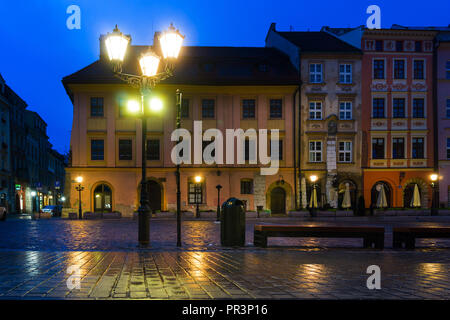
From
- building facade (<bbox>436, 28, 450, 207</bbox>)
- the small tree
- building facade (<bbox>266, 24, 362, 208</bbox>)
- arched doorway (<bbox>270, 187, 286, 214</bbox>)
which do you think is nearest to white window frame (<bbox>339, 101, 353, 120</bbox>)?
building facade (<bbox>266, 24, 362, 208</bbox>)

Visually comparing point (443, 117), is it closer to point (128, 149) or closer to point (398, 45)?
point (398, 45)

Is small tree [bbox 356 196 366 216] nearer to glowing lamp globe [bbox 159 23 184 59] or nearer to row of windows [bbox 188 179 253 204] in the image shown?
row of windows [bbox 188 179 253 204]

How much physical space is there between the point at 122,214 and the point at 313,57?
2011 cm

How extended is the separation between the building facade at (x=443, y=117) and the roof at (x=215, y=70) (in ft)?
40.1

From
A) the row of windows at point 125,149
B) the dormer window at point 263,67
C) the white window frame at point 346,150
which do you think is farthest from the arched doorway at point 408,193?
the row of windows at point 125,149

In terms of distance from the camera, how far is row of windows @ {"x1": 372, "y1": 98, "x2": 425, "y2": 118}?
36.1 m

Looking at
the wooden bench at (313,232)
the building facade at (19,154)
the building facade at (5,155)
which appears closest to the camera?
the wooden bench at (313,232)

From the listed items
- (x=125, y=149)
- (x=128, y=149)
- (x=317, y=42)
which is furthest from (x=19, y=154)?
(x=317, y=42)

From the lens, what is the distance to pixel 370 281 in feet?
21.5

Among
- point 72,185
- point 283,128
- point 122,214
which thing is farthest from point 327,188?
point 72,185

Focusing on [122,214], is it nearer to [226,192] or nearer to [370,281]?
[226,192]

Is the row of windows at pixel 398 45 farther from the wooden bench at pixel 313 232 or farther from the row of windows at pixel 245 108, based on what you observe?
the wooden bench at pixel 313 232

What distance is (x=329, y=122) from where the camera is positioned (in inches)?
1393

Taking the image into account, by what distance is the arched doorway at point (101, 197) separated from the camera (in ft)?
112
